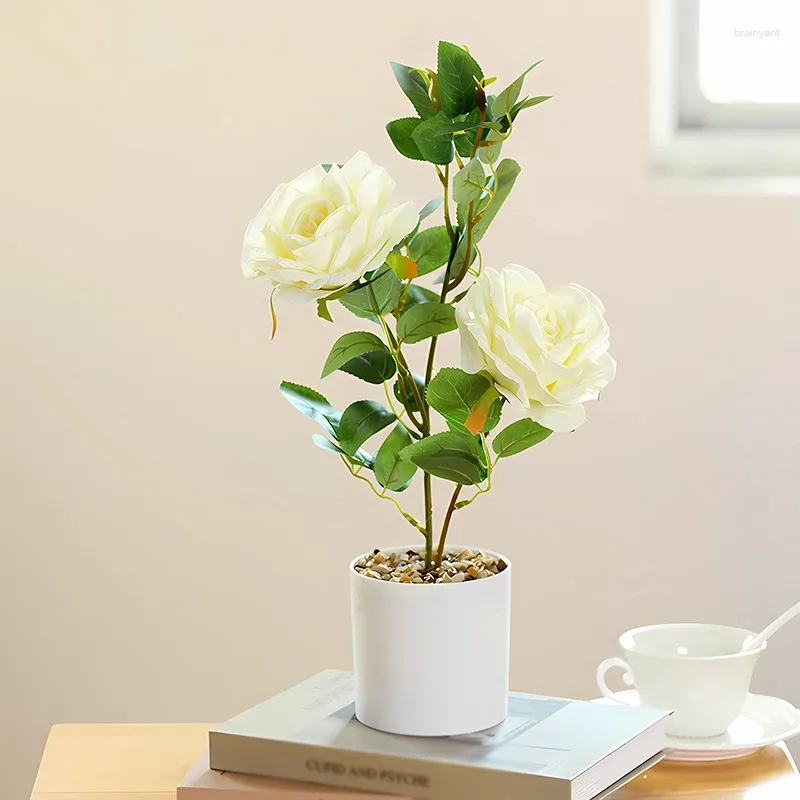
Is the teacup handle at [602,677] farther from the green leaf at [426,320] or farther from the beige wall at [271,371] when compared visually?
the beige wall at [271,371]

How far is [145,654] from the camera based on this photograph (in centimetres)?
161

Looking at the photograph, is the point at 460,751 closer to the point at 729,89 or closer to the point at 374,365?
the point at 374,365

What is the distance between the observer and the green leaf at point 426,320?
0.74 m

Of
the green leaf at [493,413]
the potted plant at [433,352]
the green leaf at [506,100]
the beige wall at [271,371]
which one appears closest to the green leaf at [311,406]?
the potted plant at [433,352]

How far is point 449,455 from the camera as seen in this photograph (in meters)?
0.72

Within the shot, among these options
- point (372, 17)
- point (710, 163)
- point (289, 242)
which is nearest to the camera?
point (289, 242)

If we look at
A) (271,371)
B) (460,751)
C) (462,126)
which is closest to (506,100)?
(462,126)

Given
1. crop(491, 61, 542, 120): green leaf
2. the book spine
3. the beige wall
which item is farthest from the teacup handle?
the beige wall

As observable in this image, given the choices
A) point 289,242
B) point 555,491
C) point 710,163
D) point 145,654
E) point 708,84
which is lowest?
point 145,654

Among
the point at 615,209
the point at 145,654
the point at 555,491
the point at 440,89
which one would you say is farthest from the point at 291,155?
the point at 440,89

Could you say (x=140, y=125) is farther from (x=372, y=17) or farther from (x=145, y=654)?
(x=145, y=654)

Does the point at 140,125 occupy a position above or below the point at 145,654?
above

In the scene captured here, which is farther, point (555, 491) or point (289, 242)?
point (555, 491)

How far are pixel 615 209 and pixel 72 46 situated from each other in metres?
0.75
